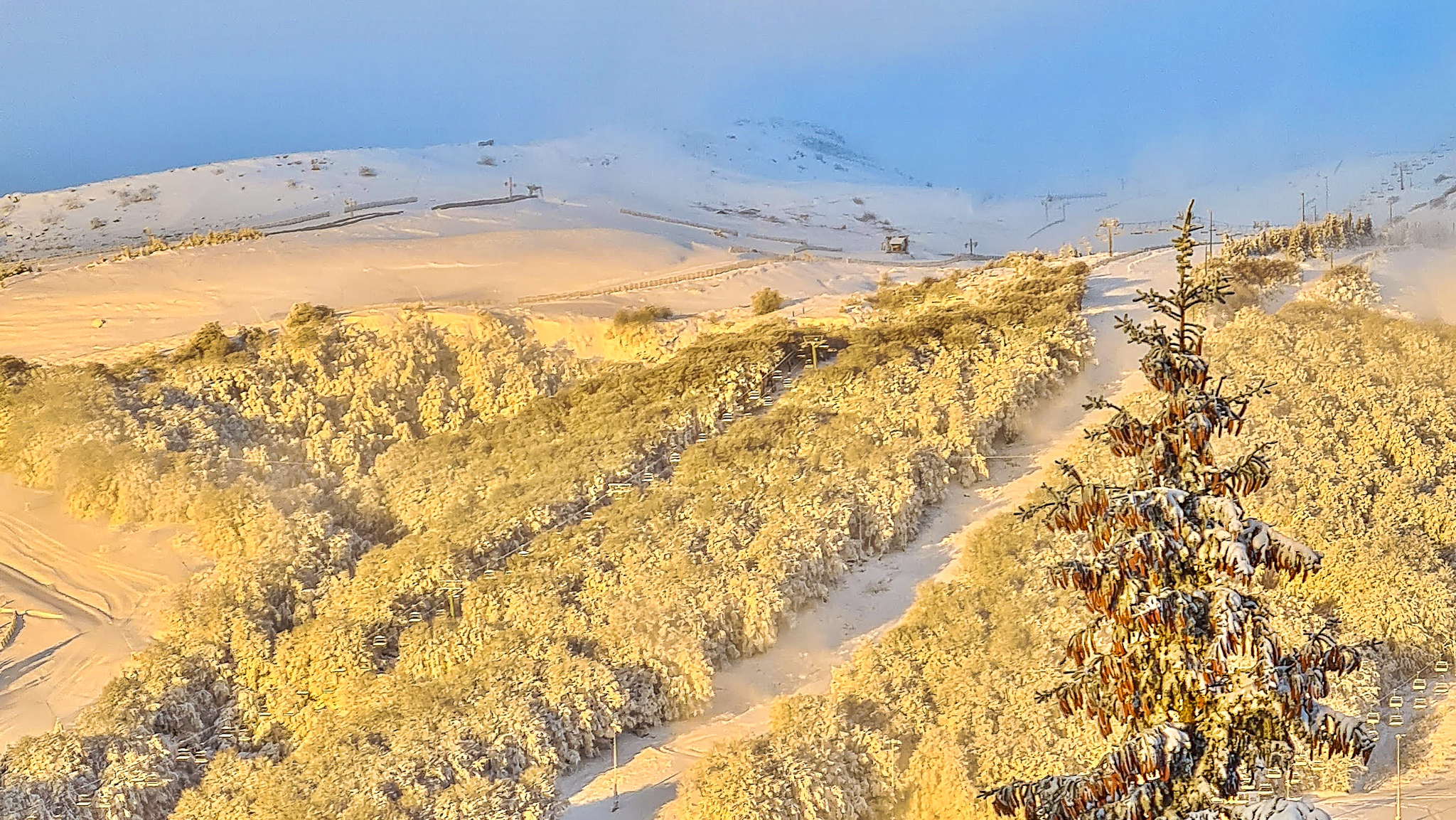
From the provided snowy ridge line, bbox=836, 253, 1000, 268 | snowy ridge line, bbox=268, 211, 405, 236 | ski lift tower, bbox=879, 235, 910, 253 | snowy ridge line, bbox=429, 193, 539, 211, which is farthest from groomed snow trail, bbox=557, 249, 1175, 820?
snowy ridge line, bbox=429, 193, 539, 211

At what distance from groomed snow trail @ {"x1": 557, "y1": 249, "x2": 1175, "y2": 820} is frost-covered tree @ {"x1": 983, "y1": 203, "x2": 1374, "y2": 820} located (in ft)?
36.6

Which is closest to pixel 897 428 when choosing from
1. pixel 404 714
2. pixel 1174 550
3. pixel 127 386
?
pixel 404 714

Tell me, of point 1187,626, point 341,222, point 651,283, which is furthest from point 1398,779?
point 341,222

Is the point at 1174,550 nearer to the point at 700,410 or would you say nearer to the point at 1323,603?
the point at 1323,603

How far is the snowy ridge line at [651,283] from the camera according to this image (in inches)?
1089

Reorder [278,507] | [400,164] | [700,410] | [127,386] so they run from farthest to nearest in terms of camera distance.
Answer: [400,164]
[127,386]
[700,410]
[278,507]

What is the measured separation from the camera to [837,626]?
18.1 m

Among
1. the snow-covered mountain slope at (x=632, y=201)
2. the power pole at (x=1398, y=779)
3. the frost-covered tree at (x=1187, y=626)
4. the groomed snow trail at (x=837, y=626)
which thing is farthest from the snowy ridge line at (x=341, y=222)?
the frost-covered tree at (x=1187, y=626)

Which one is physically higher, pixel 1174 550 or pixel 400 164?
pixel 400 164

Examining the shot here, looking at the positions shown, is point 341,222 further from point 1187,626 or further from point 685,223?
point 1187,626

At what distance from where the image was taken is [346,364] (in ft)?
78.1

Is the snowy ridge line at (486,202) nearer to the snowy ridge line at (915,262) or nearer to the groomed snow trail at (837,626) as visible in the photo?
the snowy ridge line at (915,262)

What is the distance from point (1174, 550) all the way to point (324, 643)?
15.0 meters

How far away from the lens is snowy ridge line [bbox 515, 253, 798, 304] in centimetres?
2767
